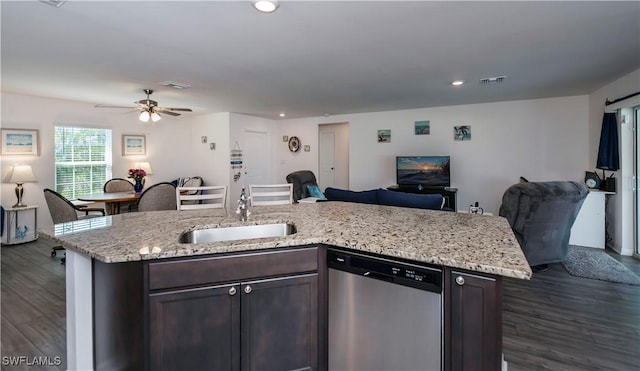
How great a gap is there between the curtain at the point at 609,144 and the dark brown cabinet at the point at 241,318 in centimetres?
483

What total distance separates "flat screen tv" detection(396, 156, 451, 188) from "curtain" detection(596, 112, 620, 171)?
217 cm

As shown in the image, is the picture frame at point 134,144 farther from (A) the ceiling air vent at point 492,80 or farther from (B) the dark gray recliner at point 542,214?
(B) the dark gray recliner at point 542,214

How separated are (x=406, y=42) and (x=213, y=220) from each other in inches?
87.2

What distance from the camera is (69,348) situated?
172 cm

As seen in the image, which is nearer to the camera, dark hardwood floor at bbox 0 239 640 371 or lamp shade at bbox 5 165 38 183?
dark hardwood floor at bbox 0 239 640 371

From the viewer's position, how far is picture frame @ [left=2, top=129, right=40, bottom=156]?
4945mm

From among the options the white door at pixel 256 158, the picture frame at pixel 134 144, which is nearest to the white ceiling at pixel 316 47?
the picture frame at pixel 134 144

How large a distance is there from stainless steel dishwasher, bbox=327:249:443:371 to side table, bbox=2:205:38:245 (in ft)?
17.6

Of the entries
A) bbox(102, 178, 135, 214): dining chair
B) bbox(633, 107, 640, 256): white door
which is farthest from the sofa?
bbox(102, 178, 135, 214): dining chair

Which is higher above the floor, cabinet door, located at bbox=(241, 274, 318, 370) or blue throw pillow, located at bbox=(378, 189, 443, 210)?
blue throw pillow, located at bbox=(378, 189, 443, 210)

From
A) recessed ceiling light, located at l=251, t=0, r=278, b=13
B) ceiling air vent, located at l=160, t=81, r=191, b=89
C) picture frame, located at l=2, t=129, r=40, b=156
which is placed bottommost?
picture frame, located at l=2, t=129, r=40, b=156

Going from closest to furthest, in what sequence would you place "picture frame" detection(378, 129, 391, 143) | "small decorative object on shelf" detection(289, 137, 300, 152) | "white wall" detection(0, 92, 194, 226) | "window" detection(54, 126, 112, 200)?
"white wall" detection(0, 92, 194, 226), "window" detection(54, 126, 112, 200), "picture frame" detection(378, 129, 391, 143), "small decorative object on shelf" detection(289, 137, 300, 152)

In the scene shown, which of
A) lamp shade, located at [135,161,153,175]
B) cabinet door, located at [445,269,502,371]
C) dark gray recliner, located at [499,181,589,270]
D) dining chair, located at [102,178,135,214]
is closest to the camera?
cabinet door, located at [445,269,502,371]

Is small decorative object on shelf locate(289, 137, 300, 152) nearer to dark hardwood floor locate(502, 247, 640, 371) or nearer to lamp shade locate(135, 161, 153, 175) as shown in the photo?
lamp shade locate(135, 161, 153, 175)
